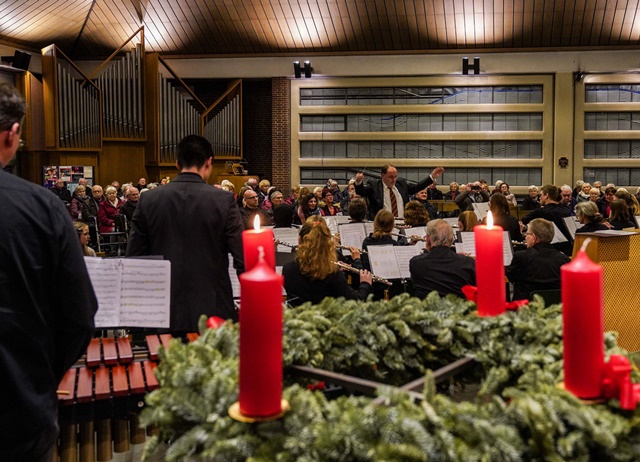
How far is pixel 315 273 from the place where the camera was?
4117 mm

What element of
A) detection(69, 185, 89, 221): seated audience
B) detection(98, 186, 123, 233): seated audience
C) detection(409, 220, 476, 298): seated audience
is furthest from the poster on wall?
detection(409, 220, 476, 298): seated audience

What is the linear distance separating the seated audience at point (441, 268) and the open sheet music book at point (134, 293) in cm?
223

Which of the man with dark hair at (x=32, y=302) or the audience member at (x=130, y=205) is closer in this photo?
the man with dark hair at (x=32, y=302)

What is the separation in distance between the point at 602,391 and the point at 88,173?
15.2 m

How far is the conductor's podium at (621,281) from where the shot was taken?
510 cm

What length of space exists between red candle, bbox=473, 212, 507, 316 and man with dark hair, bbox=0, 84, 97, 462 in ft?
3.32

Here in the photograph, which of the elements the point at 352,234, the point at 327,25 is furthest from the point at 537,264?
the point at 327,25

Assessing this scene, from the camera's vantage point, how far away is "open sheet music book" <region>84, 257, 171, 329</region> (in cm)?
290

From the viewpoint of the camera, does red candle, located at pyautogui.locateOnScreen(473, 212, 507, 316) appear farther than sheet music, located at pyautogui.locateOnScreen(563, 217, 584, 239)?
No

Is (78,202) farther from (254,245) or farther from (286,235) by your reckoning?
(254,245)

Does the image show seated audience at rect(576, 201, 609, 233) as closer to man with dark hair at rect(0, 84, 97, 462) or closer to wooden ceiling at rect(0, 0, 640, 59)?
man with dark hair at rect(0, 84, 97, 462)

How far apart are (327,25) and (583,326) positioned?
50.4 feet

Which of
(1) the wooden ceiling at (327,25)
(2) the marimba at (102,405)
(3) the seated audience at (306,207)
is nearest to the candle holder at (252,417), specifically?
(2) the marimba at (102,405)

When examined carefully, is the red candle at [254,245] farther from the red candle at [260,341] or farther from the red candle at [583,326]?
the red candle at [583,326]
